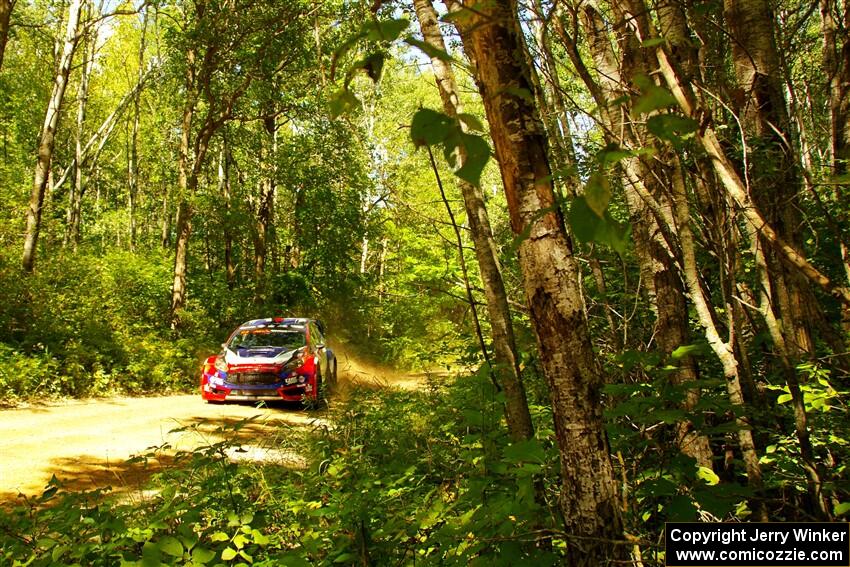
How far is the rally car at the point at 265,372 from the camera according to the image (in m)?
9.81

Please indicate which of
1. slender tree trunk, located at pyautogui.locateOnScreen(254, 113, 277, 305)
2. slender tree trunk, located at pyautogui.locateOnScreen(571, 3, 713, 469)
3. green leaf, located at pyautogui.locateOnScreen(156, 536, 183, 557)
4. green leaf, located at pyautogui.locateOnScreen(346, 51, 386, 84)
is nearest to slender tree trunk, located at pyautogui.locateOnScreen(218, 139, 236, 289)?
slender tree trunk, located at pyautogui.locateOnScreen(254, 113, 277, 305)

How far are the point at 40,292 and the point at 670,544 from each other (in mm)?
13933

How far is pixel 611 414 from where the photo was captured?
219 centimetres

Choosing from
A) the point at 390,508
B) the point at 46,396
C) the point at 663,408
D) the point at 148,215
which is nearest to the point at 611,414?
the point at 663,408

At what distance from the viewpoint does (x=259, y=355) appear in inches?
396

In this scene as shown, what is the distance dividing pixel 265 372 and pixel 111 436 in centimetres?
285

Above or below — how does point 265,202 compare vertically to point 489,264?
above

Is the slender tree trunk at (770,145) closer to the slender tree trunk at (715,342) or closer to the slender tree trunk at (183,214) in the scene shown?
the slender tree trunk at (715,342)

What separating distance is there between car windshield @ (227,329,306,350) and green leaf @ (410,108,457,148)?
983cm

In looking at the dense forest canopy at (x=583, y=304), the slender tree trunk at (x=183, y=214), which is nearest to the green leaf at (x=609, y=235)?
the dense forest canopy at (x=583, y=304)

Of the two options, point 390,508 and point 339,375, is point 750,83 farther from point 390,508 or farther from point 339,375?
point 339,375

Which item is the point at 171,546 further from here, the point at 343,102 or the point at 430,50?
the point at 430,50

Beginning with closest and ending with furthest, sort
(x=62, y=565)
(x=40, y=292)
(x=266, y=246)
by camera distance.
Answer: (x=62, y=565) → (x=40, y=292) → (x=266, y=246)

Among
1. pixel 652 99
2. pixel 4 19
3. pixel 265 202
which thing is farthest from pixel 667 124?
pixel 265 202
